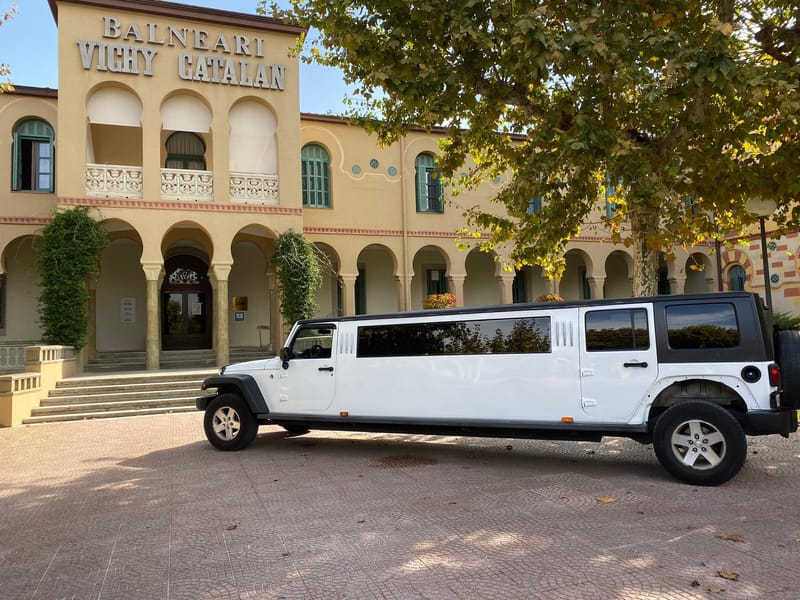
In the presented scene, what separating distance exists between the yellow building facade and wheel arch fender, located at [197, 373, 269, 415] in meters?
Result: 7.95

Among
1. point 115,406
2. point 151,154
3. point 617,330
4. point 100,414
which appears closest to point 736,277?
point 617,330

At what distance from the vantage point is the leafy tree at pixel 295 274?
15.8 m

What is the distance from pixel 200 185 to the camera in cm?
1577

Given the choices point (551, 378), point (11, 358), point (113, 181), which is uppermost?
point (113, 181)

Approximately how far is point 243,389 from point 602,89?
21.4ft

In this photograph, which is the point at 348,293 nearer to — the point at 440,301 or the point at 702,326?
the point at 440,301

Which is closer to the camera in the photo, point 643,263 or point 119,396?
point 643,263

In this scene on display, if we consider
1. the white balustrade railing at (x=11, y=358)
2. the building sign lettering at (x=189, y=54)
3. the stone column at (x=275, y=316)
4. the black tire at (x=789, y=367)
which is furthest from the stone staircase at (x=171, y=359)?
the black tire at (x=789, y=367)

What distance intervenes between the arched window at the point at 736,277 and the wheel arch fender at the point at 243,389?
2029cm

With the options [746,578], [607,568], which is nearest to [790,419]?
[746,578]

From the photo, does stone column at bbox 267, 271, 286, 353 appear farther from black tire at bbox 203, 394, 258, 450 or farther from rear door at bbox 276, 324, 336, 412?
rear door at bbox 276, 324, 336, 412

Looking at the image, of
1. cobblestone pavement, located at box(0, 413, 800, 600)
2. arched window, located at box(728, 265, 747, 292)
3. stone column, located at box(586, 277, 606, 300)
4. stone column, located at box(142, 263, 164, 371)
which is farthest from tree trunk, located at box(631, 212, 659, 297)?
arched window, located at box(728, 265, 747, 292)

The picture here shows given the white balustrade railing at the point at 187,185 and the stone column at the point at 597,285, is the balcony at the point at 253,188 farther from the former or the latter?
the stone column at the point at 597,285

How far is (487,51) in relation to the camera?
846 centimetres
